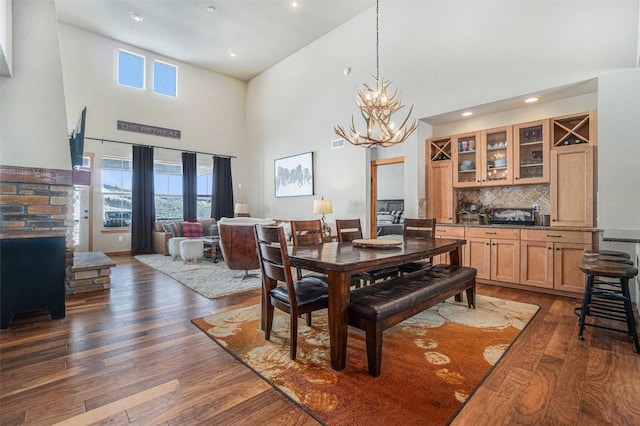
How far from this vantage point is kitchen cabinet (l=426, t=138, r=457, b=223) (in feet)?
16.2

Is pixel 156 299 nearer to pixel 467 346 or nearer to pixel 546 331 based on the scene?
pixel 467 346

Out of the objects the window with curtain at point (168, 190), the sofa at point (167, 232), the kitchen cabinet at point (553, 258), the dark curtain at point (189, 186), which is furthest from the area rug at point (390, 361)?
the window with curtain at point (168, 190)

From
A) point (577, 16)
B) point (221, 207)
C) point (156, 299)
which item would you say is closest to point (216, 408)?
point (156, 299)

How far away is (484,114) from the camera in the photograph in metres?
4.76

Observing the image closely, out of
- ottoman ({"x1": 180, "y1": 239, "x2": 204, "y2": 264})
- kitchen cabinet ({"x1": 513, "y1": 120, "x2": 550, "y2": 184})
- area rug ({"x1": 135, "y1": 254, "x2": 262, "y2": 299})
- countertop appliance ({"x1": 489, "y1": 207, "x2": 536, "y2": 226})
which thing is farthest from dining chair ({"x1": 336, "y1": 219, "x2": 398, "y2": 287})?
ottoman ({"x1": 180, "y1": 239, "x2": 204, "y2": 264})

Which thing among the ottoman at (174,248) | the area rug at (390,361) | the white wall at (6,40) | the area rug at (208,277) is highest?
the white wall at (6,40)

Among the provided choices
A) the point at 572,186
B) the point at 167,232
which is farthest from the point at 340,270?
the point at 167,232

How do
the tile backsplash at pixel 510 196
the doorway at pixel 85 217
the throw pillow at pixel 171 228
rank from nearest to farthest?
the tile backsplash at pixel 510 196 → the doorway at pixel 85 217 → the throw pillow at pixel 171 228

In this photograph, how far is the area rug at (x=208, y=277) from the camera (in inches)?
158

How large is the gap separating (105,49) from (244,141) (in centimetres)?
395

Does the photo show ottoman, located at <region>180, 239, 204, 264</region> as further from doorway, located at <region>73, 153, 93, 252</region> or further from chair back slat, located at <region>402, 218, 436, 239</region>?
chair back slat, located at <region>402, 218, 436, 239</region>

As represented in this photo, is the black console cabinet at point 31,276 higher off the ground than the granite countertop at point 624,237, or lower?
lower

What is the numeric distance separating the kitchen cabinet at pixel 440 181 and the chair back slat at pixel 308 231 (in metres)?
2.70

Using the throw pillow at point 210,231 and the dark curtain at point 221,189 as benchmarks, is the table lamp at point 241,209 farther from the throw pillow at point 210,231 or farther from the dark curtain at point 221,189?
the throw pillow at point 210,231
